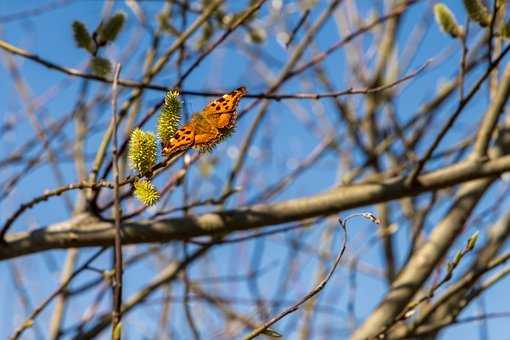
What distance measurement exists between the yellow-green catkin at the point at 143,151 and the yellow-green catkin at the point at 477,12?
2.38 feet

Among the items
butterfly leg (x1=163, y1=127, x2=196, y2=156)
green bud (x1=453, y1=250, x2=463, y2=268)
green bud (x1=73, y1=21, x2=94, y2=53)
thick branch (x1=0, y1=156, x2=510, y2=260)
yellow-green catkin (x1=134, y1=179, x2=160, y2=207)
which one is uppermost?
green bud (x1=73, y1=21, x2=94, y2=53)

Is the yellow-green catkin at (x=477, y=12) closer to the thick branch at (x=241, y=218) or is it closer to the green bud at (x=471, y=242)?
the thick branch at (x=241, y=218)

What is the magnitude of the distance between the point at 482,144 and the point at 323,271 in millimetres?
1292

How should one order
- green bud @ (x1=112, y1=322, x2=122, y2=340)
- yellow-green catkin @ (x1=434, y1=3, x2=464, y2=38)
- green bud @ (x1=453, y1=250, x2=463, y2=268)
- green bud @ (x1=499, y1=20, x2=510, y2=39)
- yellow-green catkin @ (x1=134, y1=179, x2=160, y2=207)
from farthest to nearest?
yellow-green catkin @ (x1=434, y1=3, x2=464, y2=38)
green bud @ (x1=499, y1=20, x2=510, y2=39)
green bud @ (x1=453, y1=250, x2=463, y2=268)
yellow-green catkin @ (x1=134, y1=179, x2=160, y2=207)
green bud @ (x1=112, y1=322, x2=122, y2=340)

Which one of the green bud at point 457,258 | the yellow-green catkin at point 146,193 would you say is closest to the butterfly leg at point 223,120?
the yellow-green catkin at point 146,193

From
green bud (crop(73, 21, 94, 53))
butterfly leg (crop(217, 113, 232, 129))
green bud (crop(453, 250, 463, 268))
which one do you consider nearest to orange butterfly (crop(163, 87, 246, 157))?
butterfly leg (crop(217, 113, 232, 129))

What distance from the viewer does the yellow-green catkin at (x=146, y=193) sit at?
759 millimetres

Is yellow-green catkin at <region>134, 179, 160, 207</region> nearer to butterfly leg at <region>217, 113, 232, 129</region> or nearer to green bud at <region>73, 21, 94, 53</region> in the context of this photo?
butterfly leg at <region>217, 113, 232, 129</region>

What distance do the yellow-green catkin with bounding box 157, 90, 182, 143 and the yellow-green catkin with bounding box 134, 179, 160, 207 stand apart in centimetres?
6

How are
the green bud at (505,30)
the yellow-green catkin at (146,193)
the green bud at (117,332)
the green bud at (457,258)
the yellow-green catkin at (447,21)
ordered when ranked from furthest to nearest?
Result: 1. the yellow-green catkin at (447,21)
2. the green bud at (505,30)
3. the green bud at (457,258)
4. the yellow-green catkin at (146,193)
5. the green bud at (117,332)

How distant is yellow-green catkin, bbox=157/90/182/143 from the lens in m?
0.76

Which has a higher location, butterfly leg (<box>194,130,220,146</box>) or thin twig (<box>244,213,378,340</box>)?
butterfly leg (<box>194,130,220,146</box>)

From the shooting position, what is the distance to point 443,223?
1.75 metres

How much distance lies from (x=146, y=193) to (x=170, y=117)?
90mm
